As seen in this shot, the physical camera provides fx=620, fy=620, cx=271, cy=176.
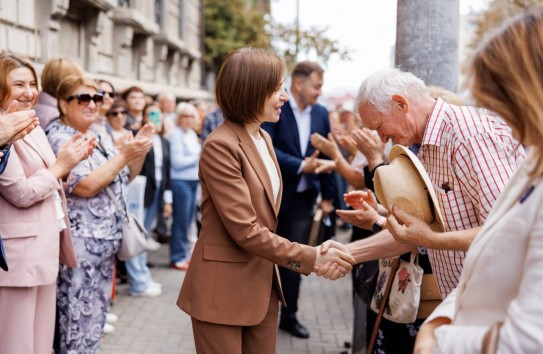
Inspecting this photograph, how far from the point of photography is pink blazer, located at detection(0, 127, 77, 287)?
3.25 meters

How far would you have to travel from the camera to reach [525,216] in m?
1.43

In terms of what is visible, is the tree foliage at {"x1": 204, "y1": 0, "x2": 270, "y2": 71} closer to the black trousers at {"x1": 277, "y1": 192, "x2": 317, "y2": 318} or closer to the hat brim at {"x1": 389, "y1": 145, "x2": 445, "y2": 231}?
the black trousers at {"x1": 277, "y1": 192, "x2": 317, "y2": 318}

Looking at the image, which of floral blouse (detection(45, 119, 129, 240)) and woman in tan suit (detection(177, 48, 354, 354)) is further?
floral blouse (detection(45, 119, 129, 240))

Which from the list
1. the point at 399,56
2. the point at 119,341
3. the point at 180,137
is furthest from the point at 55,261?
the point at 180,137

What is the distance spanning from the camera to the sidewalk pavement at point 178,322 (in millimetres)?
5188

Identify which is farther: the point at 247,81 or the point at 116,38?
the point at 116,38

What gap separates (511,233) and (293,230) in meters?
4.00

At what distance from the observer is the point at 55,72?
4.36 m

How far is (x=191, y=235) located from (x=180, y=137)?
1865mm

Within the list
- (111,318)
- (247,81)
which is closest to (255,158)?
(247,81)

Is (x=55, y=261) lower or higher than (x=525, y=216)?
lower

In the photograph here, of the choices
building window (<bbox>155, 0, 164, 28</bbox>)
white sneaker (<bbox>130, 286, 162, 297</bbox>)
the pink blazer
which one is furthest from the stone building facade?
the pink blazer

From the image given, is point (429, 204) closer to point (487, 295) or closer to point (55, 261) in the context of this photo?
point (487, 295)

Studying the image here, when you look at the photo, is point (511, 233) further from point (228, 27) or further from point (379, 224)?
point (228, 27)
